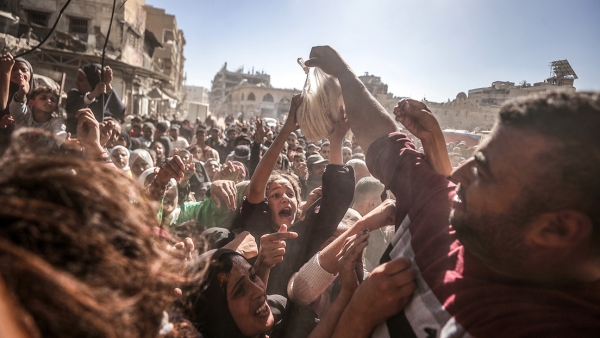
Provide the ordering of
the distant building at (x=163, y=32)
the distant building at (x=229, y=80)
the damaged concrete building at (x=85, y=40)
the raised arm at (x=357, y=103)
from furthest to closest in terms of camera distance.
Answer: the distant building at (x=229, y=80) < the distant building at (x=163, y=32) < the damaged concrete building at (x=85, y=40) < the raised arm at (x=357, y=103)

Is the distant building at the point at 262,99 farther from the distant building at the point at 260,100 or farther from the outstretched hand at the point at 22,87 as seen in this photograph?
the outstretched hand at the point at 22,87

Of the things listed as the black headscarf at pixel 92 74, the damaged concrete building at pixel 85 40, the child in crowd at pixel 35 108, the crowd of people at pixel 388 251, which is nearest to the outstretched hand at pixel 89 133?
the child in crowd at pixel 35 108

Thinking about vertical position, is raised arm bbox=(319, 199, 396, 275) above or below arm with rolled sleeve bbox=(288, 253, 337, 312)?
above

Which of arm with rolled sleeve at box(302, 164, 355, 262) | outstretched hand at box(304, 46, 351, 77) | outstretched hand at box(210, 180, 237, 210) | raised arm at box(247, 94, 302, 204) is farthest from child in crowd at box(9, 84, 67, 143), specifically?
outstretched hand at box(304, 46, 351, 77)

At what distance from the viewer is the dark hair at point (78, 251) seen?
625mm

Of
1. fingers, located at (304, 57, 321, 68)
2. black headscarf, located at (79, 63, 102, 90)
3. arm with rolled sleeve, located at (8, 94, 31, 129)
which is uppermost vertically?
black headscarf, located at (79, 63, 102, 90)

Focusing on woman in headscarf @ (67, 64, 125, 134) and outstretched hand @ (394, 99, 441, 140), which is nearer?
outstretched hand @ (394, 99, 441, 140)

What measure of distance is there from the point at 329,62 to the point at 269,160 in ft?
2.95

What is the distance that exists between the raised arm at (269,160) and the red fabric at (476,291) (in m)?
1.11

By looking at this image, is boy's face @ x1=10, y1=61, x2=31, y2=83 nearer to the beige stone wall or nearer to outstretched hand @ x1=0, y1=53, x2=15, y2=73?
outstretched hand @ x1=0, y1=53, x2=15, y2=73

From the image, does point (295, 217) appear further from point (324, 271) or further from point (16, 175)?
point (16, 175)

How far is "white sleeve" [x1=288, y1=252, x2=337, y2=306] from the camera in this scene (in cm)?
180

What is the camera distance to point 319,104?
2.06 meters

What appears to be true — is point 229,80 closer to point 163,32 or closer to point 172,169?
point 163,32
